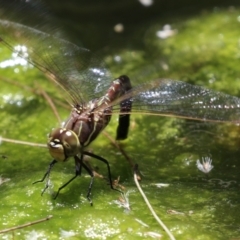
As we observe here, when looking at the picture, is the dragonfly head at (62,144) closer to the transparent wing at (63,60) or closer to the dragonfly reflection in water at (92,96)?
the dragonfly reflection in water at (92,96)

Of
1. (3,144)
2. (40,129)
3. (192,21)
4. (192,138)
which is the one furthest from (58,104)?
(192,21)

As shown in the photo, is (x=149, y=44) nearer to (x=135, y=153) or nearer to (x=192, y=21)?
(x=192, y=21)

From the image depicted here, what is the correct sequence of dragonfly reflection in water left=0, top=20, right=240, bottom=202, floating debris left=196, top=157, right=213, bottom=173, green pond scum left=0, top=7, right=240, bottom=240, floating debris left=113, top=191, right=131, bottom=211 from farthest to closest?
1. floating debris left=196, top=157, right=213, bottom=173
2. dragonfly reflection in water left=0, top=20, right=240, bottom=202
3. floating debris left=113, top=191, right=131, bottom=211
4. green pond scum left=0, top=7, right=240, bottom=240

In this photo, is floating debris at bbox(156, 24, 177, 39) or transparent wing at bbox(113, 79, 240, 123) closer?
transparent wing at bbox(113, 79, 240, 123)

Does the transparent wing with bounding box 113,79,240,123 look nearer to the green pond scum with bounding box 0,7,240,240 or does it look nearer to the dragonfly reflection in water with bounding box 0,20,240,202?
the dragonfly reflection in water with bounding box 0,20,240,202

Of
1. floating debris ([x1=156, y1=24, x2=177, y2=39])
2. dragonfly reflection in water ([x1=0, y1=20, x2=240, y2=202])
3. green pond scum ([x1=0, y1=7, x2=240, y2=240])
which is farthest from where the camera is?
floating debris ([x1=156, y1=24, x2=177, y2=39])

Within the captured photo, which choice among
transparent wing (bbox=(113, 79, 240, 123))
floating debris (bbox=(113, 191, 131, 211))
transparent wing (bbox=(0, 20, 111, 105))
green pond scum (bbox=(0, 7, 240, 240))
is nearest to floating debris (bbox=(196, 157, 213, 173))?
green pond scum (bbox=(0, 7, 240, 240))

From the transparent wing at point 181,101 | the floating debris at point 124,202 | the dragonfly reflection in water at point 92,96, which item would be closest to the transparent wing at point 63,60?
the dragonfly reflection in water at point 92,96
